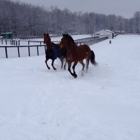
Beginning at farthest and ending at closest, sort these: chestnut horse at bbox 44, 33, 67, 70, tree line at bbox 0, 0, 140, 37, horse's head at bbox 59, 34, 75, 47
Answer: tree line at bbox 0, 0, 140, 37
chestnut horse at bbox 44, 33, 67, 70
horse's head at bbox 59, 34, 75, 47

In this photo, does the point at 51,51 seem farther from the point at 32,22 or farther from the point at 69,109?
the point at 32,22

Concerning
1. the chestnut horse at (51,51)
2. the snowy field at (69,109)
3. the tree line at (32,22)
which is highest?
the tree line at (32,22)

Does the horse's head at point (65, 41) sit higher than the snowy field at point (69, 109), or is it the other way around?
the horse's head at point (65, 41)

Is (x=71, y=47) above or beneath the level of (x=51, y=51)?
above

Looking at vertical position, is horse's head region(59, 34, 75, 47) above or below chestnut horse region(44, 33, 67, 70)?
above

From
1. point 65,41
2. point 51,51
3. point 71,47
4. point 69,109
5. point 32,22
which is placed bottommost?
point 69,109

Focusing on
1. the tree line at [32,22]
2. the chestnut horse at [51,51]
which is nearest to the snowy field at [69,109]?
the chestnut horse at [51,51]

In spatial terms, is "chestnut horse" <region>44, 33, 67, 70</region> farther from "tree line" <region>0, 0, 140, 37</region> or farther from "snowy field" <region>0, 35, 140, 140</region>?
"tree line" <region>0, 0, 140, 37</region>

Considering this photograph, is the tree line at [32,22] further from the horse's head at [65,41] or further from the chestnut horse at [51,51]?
the horse's head at [65,41]

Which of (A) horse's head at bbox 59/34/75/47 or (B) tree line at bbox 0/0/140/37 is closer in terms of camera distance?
(A) horse's head at bbox 59/34/75/47

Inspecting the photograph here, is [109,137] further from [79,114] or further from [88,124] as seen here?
[79,114]

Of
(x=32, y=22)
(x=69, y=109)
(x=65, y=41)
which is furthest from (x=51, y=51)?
(x=32, y=22)

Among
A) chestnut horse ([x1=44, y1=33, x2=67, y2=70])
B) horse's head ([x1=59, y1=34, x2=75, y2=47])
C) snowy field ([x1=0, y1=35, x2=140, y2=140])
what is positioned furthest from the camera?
chestnut horse ([x1=44, y1=33, x2=67, y2=70])

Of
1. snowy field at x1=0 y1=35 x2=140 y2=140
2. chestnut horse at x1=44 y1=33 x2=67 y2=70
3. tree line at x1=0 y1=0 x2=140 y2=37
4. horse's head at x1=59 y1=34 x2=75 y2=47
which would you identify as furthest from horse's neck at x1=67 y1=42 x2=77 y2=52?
tree line at x1=0 y1=0 x2=140 y2=37
